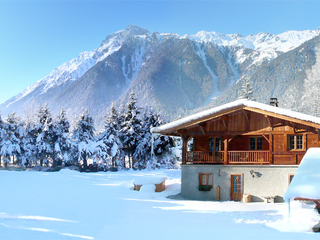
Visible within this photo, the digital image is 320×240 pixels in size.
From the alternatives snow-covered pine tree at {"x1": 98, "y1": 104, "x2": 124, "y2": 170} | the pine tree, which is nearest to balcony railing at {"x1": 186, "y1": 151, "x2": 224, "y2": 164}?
snow-covered pine tree at {"x1": 98, "y1": 104, "x2": 124, "y2": 170}

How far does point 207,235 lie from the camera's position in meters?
12.3

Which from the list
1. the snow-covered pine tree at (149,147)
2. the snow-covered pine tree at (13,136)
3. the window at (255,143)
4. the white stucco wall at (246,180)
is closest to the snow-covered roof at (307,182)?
the white stucco wall at (246,180)

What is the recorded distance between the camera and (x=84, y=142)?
43.4m

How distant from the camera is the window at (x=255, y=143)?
24.0m

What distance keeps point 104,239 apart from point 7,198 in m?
9.04

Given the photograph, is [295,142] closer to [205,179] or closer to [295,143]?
[295,143]

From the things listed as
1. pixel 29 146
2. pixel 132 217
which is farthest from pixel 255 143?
pixel 29 146

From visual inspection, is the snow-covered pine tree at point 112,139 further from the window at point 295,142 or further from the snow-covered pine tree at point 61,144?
the window at point 295,142

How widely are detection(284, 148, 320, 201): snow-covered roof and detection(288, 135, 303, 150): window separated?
25.5ft

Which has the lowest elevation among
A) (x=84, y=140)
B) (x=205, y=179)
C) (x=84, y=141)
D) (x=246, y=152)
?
(x=205, y=179)

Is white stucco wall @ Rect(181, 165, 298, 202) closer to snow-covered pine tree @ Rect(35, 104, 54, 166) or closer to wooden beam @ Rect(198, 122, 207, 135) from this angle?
wooden beam @ Rect(198, 122, 207, 135)

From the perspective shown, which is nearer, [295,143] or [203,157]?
[295,143]

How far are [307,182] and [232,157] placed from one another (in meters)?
9.87

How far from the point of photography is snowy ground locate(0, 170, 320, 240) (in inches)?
480
